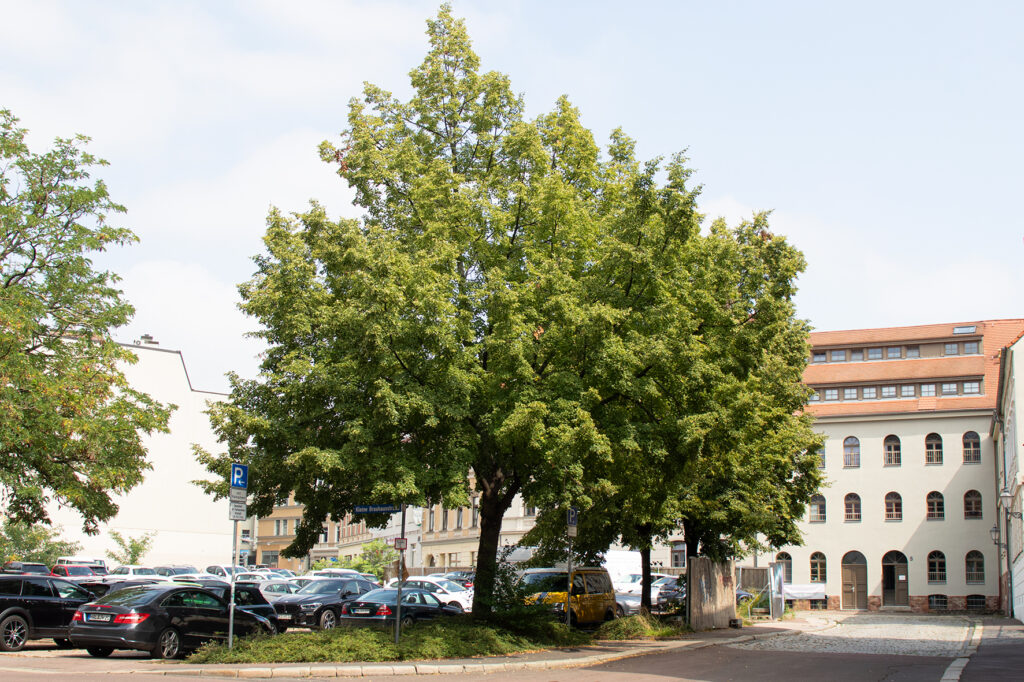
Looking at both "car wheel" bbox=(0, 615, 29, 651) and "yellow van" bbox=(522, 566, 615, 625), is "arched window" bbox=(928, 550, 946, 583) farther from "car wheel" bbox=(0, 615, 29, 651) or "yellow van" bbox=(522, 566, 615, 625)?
"car wheel" bbox=(0, 615, 29, 651)

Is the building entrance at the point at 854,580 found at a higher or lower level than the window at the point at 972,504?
lower

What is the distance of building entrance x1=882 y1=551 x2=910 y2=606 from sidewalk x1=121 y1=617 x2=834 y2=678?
39514 millimetres

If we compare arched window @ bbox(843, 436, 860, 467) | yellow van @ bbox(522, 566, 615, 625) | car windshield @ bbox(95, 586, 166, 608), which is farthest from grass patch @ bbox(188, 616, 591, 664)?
arched window @ bbox(843, 436, 860, 467)

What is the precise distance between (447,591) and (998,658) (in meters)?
19.1

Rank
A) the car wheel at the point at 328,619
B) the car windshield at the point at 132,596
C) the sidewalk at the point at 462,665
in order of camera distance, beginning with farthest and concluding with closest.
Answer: the car wheel at the point at 328,619 < the car windshield at the point at 132,596 < the sidewalk at the point at 462,665

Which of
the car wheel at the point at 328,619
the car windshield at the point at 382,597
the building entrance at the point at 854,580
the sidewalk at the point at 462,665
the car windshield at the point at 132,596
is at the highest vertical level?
the car windshield at the point at 132,596

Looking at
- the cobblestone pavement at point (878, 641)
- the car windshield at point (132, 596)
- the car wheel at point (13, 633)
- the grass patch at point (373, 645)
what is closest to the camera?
the grass patch at point (373, 645)

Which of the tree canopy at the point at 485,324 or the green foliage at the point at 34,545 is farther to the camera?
the green foliage at the point at 34,545

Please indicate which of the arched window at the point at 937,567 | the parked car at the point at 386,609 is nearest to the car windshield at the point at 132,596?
the parked car at the point at 386,609

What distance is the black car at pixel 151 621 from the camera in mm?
18188

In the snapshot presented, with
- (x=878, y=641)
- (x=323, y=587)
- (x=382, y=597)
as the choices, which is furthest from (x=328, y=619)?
(x=878, y=641)

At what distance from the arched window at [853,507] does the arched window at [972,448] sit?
22.9 ft

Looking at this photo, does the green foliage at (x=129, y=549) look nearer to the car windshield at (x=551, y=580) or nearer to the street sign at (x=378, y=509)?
the car windshield at (x=551, y=580)

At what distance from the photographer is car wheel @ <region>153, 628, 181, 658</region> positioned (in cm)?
1847
